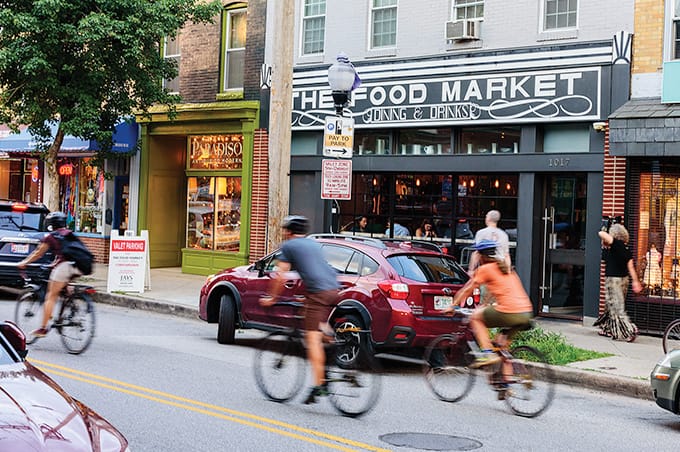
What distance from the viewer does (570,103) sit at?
15742mm

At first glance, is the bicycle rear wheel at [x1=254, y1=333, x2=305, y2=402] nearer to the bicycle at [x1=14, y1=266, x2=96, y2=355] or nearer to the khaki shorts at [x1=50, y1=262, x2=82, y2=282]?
the bicycle at [x1=14, y1=266, x2=96, y2=355]

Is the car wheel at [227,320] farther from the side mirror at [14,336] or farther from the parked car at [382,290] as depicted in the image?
the side mirror at [14,336]

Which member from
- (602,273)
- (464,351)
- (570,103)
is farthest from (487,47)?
(464,351)

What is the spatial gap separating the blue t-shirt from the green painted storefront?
1273cm

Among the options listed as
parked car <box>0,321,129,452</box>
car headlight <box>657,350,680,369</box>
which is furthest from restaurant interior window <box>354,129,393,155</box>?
parked car <box>0,321,129,452</box>

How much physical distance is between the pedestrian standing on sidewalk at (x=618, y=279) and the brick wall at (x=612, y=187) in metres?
0.94

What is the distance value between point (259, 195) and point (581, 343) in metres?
9.54

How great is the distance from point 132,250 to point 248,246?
3583mm

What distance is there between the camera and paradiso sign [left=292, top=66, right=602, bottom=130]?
15.7 meters

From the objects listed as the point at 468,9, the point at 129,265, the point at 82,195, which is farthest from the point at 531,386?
the point at 82,195

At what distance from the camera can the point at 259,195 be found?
20.9 meters

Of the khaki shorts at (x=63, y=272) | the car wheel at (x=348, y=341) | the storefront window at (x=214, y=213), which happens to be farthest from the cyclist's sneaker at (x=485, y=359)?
the storefront window at (x=214, y=213)

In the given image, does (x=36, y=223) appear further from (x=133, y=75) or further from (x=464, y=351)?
(x=464, y=351)

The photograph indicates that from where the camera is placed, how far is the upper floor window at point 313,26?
20.0 metres
